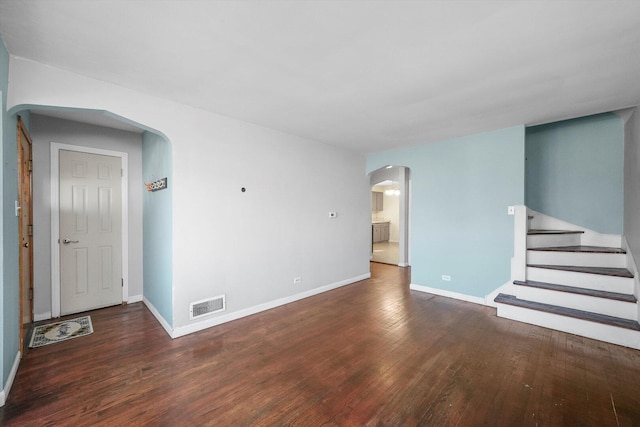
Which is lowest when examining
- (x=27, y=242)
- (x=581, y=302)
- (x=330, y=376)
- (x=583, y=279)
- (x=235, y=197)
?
(x=330, y=376)

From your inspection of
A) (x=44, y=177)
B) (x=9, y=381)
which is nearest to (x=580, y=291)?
(x=9, y=381)

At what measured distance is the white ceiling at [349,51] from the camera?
154 centimetres

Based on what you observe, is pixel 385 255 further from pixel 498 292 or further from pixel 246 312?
pixel 246 312

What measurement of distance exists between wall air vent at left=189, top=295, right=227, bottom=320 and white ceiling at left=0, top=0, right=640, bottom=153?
7.70 ft

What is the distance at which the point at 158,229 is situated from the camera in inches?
133

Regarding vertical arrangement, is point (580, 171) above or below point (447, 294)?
above

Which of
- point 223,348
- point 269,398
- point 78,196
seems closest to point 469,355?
point 269,398

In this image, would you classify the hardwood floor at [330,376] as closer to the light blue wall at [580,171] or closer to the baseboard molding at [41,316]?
the baseboard molding at [41,316]

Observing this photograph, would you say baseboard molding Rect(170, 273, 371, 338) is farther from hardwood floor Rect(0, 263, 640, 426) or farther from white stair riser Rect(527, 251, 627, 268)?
white stair riser Rect(527, 251, 627, 268)

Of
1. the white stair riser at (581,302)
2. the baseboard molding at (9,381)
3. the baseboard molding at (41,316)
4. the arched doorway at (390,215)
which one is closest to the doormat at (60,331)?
the baseboard molding at (41,316)

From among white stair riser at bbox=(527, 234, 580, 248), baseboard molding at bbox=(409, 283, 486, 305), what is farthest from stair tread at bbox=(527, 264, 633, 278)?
baseboard molding at bbox=(409, 283, 486, 305)

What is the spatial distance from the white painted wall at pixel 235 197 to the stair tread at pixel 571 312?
2.60 metres

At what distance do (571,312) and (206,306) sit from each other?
4.38 meters

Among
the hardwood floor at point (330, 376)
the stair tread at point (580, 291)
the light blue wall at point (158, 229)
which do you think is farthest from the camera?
the light blue wall at point (158, 229)
